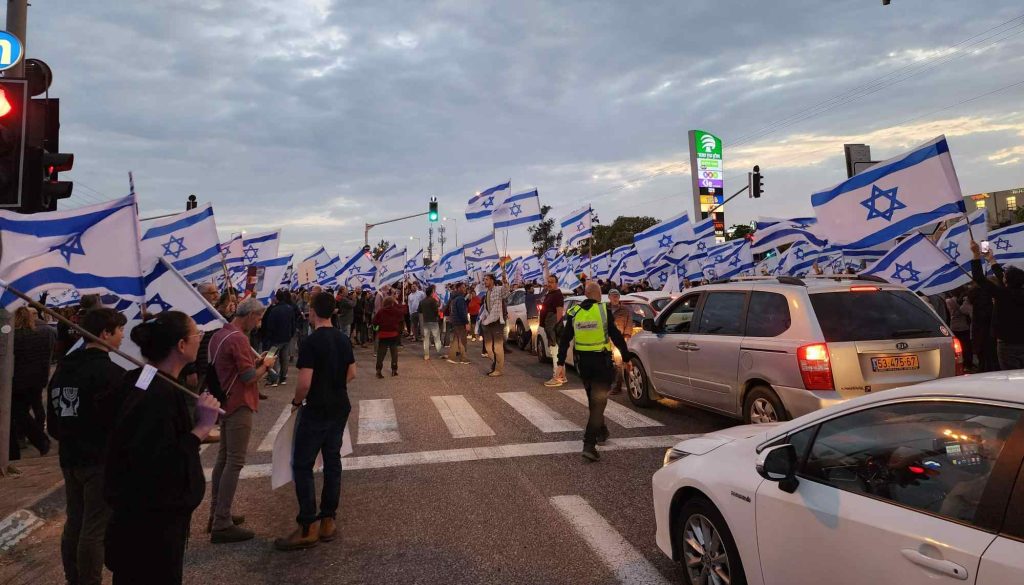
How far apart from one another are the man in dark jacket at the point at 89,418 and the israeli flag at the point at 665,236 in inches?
732

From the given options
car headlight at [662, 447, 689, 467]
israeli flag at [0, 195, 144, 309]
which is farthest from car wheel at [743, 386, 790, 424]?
israeli flag at [0, 195, 144, 309]

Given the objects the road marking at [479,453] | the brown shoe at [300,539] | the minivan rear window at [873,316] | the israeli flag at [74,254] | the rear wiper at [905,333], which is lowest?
the brown shoe at [300,539]

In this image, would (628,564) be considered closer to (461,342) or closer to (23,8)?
(23,8)

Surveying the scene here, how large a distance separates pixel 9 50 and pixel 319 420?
4892 millimetres

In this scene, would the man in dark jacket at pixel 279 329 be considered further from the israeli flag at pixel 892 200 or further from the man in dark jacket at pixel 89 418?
the israeli flag at pixel 892 200

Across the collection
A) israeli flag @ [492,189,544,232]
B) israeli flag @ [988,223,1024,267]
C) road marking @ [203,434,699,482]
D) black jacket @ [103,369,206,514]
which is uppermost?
israeli flag @ [492,189,544,232]

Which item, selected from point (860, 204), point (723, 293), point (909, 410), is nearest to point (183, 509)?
point (909, 410)

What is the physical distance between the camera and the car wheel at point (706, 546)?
11.1ft

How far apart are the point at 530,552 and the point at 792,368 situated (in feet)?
11.2

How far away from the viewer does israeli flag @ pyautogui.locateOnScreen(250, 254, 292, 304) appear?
48.8 ft

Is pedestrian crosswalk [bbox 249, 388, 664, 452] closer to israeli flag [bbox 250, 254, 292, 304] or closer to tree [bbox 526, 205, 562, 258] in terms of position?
israeli flag [bbox 250, 254, 292, 304]

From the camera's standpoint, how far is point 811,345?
6.23m

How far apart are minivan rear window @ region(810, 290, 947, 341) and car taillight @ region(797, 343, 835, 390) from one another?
0.16m

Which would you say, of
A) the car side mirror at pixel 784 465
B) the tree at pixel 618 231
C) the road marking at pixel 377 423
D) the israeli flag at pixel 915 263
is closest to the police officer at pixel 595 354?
the road marking at pixel 377 423
